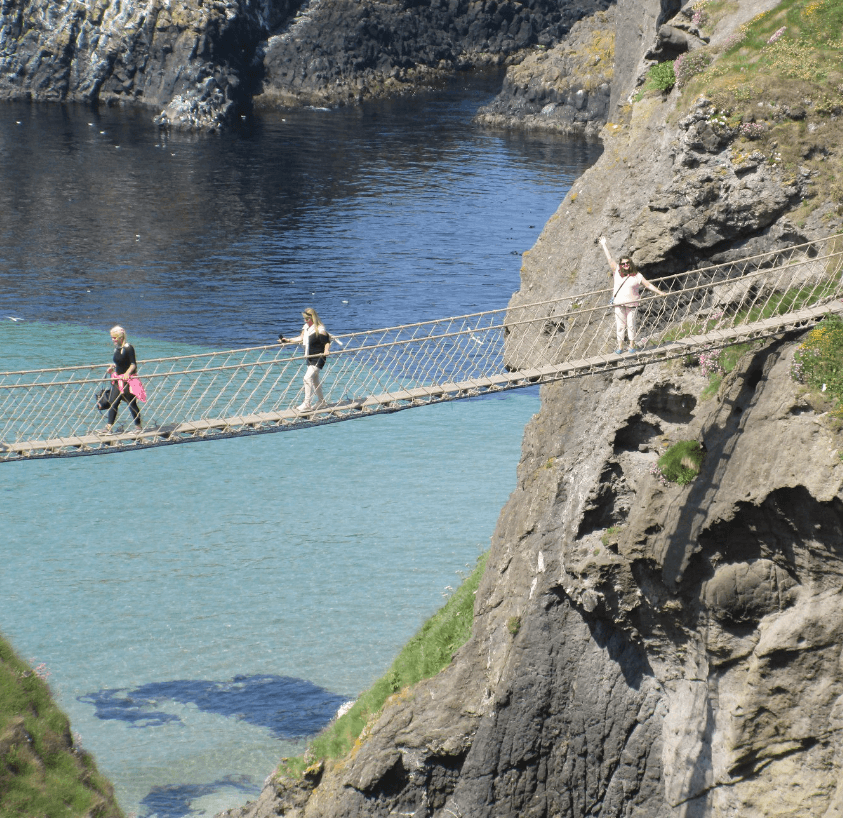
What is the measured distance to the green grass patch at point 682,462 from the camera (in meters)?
16.9

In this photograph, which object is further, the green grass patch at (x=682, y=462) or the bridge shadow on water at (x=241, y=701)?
the bridge shadow on water at (x=241, y=701)

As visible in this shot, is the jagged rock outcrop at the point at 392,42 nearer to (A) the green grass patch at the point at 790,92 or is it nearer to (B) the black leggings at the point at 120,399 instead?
(A) the green grass patch at the point at 790,92

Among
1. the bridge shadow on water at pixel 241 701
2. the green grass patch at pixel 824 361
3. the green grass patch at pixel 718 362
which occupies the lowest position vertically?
the bridge shadow on water at pixel 241 701

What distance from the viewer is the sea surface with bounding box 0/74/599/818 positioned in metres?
23.6

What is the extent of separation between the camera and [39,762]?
18.8m

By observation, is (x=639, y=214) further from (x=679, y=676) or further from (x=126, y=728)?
(x=126, y=728)

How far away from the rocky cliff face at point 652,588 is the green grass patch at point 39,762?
347 cm

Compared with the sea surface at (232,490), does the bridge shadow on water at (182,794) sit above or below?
below

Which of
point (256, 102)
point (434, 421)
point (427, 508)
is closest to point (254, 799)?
point (427, 508)

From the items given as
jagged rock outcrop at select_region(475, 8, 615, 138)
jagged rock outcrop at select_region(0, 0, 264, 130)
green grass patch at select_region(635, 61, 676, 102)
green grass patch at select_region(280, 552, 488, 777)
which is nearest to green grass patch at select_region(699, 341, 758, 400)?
green grass patch at select_region(635, 61, 676, 102)

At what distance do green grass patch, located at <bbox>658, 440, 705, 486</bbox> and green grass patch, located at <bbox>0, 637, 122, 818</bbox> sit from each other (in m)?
10.8

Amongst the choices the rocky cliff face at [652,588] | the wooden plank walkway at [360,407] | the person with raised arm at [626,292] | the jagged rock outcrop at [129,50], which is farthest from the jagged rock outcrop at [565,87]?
the wooden plank walkway at [360,407]

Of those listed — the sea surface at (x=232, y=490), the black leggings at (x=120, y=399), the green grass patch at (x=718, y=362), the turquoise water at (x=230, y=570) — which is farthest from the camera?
the sea surface at (x=232, y=490)

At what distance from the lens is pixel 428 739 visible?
2033cm
